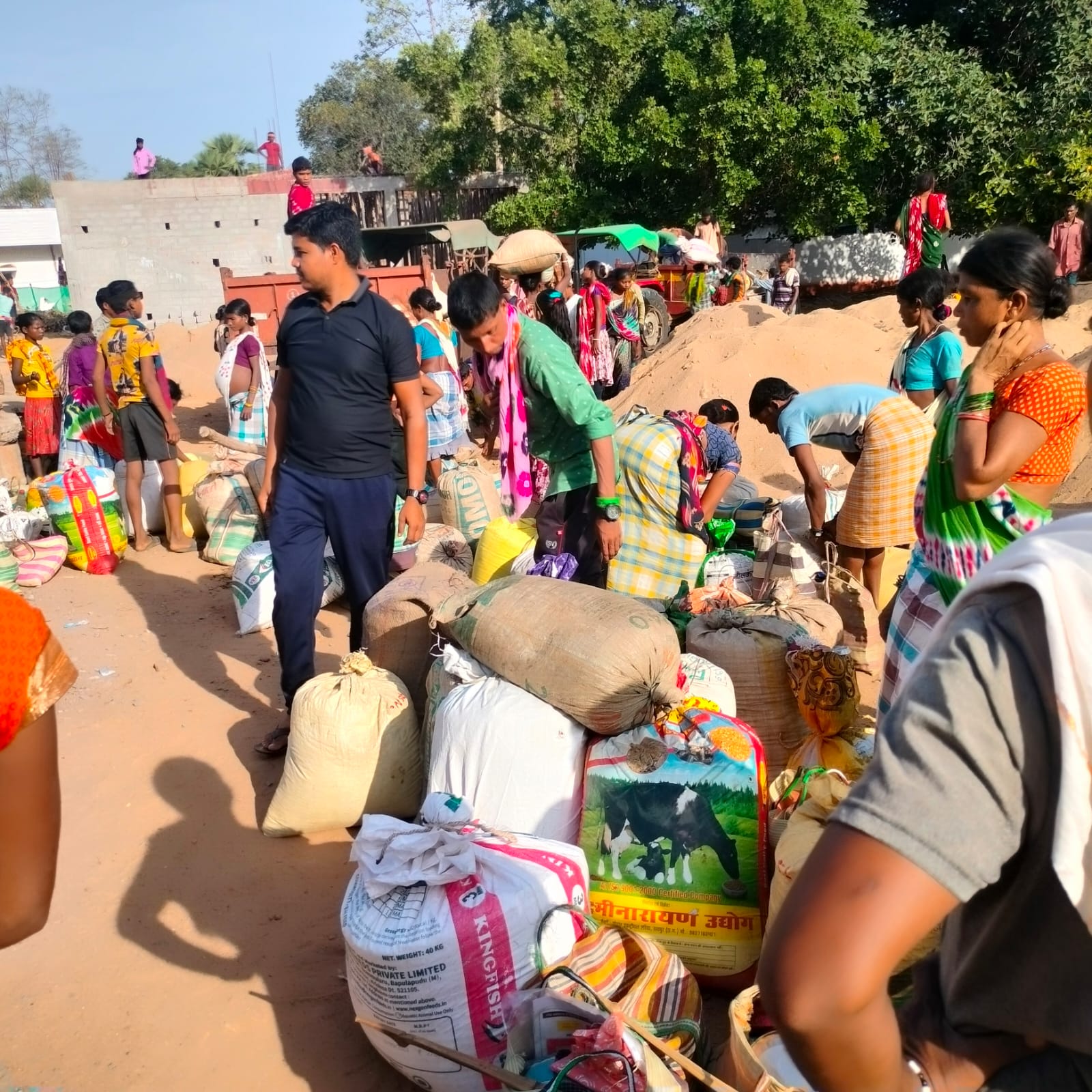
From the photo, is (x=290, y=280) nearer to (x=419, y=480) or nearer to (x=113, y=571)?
(x=113, y=571)

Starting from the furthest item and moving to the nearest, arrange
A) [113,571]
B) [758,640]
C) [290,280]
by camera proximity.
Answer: [290,280] < [113,571] < [758,640]

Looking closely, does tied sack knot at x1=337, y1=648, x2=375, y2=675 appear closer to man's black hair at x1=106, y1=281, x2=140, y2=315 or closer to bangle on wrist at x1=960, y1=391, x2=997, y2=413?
bangle on wrist at x1=960, y1=391, x2=997, y2=413

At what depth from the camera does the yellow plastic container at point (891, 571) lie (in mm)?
4566

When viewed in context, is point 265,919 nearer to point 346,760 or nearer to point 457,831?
point 346,760

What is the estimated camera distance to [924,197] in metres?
9.32

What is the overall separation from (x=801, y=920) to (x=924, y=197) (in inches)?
389

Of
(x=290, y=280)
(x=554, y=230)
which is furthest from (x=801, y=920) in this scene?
(x=554, y=230)

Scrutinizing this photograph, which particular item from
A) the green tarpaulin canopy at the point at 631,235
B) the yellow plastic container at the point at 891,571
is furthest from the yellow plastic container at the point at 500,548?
the green tarpaulin canopy at the point at 631,235

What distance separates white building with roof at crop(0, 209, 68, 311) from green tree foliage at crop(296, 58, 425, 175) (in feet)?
34.8

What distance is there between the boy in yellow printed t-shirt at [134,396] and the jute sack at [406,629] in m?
3.57

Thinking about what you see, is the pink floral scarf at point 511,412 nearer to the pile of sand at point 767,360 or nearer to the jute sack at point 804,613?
the jute sack at point 804,613

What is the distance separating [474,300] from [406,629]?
3.95ft

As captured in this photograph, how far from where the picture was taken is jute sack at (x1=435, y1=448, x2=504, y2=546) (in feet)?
18.6

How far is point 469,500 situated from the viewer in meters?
5.70
